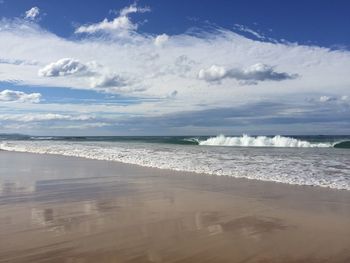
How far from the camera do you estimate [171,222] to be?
690cm

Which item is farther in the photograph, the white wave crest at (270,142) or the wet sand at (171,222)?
the white wave crest at (270,142)

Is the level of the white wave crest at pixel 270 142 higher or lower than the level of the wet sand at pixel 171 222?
higher

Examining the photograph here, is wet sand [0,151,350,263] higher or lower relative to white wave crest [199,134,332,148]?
lower

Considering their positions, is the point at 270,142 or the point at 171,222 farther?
the point at 270,142

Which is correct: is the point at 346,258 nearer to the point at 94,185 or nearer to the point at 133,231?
the point at 133,231

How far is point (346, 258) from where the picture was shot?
5246 millimetres

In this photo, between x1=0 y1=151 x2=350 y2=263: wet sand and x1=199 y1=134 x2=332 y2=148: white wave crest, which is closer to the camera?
x1=0 y1=151 x2=350 y2=263: wet sand

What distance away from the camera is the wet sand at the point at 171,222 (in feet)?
17.3

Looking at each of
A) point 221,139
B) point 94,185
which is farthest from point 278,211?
point 221,139

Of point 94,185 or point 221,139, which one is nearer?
point 94,185

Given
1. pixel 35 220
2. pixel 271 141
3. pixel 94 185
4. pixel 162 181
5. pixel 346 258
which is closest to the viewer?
pixel 346 258

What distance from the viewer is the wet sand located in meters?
5.27

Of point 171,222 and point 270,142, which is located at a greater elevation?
point 270,142

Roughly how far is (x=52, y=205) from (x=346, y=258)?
5.42 metres
